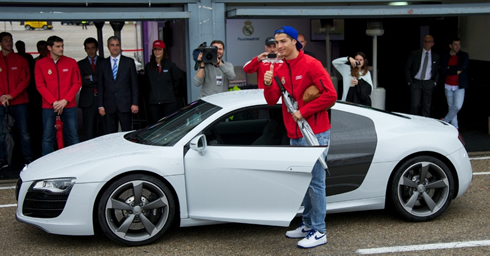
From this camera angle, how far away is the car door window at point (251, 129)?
18.3ft

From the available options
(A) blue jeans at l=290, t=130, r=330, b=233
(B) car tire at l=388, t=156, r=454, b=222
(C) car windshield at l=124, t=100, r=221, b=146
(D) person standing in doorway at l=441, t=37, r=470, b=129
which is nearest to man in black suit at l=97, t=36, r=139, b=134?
(C) car windshield at l=124, t=100, r=221, b=146

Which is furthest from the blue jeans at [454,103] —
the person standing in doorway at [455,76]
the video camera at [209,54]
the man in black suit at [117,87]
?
the man in black suit at [117,87]

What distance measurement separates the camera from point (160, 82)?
8719mm

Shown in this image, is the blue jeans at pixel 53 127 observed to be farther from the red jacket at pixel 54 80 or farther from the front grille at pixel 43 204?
the front grille at pixel 43 204

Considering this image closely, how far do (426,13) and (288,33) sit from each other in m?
4.80

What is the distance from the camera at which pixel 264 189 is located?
5.23 meters

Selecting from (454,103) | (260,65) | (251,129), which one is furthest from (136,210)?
(454,103)

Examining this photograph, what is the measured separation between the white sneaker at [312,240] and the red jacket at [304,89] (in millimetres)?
Result: 865

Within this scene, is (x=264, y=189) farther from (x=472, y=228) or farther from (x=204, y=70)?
(x=204, y=70)

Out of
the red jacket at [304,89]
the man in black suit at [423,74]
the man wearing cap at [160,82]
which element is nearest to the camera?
the red jacket at [304,89]

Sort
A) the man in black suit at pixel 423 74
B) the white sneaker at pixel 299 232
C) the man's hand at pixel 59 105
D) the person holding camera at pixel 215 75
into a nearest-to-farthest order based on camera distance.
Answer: the white sneaker at pixel 299 232, the person holding camera at pixel 215 75, the man's hand at pixel 59 105, the man in black suit at pixel 423 74

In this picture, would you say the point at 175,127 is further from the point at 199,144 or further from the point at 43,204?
the point at 43,204

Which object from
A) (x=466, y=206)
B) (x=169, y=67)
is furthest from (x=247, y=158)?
(x=169, y=67)

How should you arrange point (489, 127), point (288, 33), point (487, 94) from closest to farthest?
point (288, 33)
point (489, 127)
point (487, 94)
